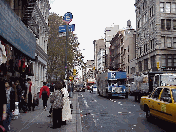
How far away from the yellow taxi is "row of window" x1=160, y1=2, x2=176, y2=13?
3831 cm

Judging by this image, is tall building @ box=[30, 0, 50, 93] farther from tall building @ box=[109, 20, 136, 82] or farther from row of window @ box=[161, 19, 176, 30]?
tall building @ box=[109, 20, 136, 82]

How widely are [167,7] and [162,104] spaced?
40858 millimetres

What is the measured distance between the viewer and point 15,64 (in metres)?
15.4

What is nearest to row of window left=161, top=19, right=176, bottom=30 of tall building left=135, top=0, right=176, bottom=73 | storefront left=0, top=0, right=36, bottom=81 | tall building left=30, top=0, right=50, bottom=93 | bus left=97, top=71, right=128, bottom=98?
tall building left=135, top=0, right=176, bottom=73

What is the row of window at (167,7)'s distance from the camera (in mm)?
47750

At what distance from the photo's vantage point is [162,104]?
33.9ft

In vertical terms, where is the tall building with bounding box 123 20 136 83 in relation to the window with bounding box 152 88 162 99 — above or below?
above

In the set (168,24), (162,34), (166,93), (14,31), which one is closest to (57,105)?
(166,93)

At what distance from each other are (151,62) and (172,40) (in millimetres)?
5494

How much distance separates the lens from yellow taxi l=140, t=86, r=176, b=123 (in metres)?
9.55

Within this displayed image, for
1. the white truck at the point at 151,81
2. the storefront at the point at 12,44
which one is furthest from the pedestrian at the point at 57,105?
the white truck at the point at 151,81

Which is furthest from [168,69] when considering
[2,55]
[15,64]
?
[2,55]

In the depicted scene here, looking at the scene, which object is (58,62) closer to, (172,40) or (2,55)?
(172,40)

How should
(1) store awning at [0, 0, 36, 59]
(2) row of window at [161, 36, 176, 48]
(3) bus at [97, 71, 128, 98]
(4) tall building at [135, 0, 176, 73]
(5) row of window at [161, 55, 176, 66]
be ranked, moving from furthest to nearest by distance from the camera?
(2) row of window at [161, 36, 176, 48] → (4) tall building at [135, 0, 176, 73] → (5) row of window at [161, 55, 176, 66] → (3) bus at [97, 71, 128, 98] → (1) store awning at [0, 0, 36, 59]
